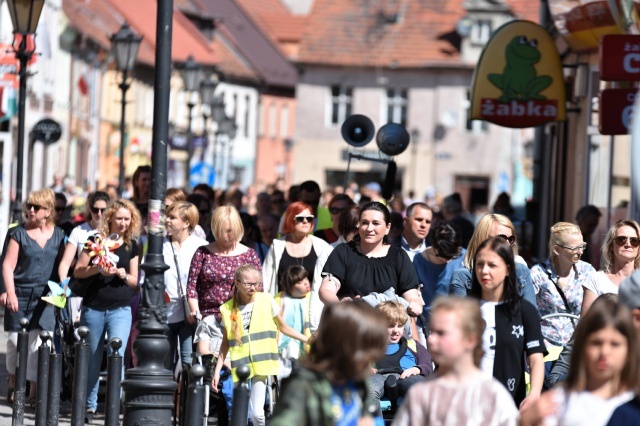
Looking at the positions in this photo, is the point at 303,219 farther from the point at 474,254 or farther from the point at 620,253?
the point at 474,254

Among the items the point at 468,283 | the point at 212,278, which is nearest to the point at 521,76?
the point at 212,278

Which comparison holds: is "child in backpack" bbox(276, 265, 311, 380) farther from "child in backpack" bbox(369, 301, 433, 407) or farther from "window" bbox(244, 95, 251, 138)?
"window" bbox(244, 95, 251, 138)

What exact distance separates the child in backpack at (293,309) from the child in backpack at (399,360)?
1029 mm

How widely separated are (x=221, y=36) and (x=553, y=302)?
67266 millimetres

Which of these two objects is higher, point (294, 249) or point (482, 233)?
point (482, 233)

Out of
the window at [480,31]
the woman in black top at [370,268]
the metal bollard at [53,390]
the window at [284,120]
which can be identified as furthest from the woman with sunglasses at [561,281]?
the window at [284,120]

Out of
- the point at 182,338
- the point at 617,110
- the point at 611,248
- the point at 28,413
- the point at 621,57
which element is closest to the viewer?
the point at 611,248

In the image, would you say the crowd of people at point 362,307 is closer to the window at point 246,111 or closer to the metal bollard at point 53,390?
the metal bollard at point 53,390

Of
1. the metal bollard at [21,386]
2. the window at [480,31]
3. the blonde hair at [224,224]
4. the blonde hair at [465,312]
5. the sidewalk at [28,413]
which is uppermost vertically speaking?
the window at [480,31]

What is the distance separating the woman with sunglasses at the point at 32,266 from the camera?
1305cm

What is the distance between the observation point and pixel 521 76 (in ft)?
60.5

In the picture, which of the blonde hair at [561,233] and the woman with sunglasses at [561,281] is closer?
the woman with sunglasses at [561,281]

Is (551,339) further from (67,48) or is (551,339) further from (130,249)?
(67,48)

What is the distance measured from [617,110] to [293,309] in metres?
3.09
